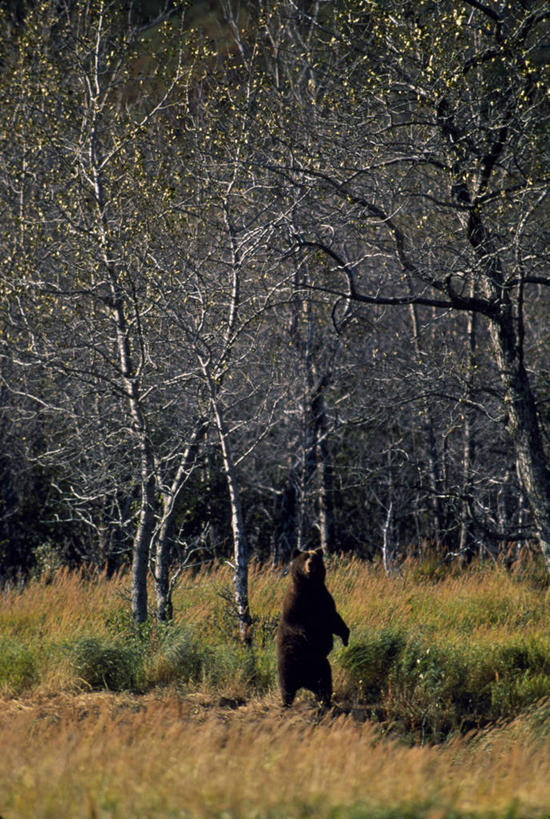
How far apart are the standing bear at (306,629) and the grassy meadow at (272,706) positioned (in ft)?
1.17

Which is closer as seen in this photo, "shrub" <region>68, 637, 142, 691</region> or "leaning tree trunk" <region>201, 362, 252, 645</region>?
"shrub" <region>68, 637, 142, 691</region>

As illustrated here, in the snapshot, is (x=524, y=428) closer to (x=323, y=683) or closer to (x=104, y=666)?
(x=323, y=683)

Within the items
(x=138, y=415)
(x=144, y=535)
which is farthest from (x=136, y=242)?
(x=144, y=535)

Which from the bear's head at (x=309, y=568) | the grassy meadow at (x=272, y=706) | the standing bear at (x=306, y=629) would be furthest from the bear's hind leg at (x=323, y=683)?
the bear's head at (x=309, y=568)

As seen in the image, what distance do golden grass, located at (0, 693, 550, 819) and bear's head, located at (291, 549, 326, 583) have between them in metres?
1.48

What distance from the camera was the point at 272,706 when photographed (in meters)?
7.08

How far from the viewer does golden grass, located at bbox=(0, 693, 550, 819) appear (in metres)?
3.90

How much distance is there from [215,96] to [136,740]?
8.35m

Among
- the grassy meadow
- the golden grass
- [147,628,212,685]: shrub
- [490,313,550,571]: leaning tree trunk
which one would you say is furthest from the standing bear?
[490,313,550,571]: leaning tree trunk

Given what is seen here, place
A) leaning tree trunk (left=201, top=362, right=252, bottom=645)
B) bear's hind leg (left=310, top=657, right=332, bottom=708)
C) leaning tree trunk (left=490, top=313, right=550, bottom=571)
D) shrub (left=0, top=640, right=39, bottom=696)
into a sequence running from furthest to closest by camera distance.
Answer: leaning tree trunk (left=490, top=313, right=550, bottom=571) → leaning tree trunk (left=201, top=362, right=252, bottom=645) → shrub (left=0, top=640, right=39, bottom=696) → bear's hind leg (left=310, top=657, right=332, bottom=708)

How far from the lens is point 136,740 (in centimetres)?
511

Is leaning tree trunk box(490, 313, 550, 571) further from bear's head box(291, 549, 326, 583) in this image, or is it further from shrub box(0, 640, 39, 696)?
shrub box(0, 640, 39, 696)

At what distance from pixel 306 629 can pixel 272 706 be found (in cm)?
90

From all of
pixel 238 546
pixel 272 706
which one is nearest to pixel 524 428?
pixel 238 546
